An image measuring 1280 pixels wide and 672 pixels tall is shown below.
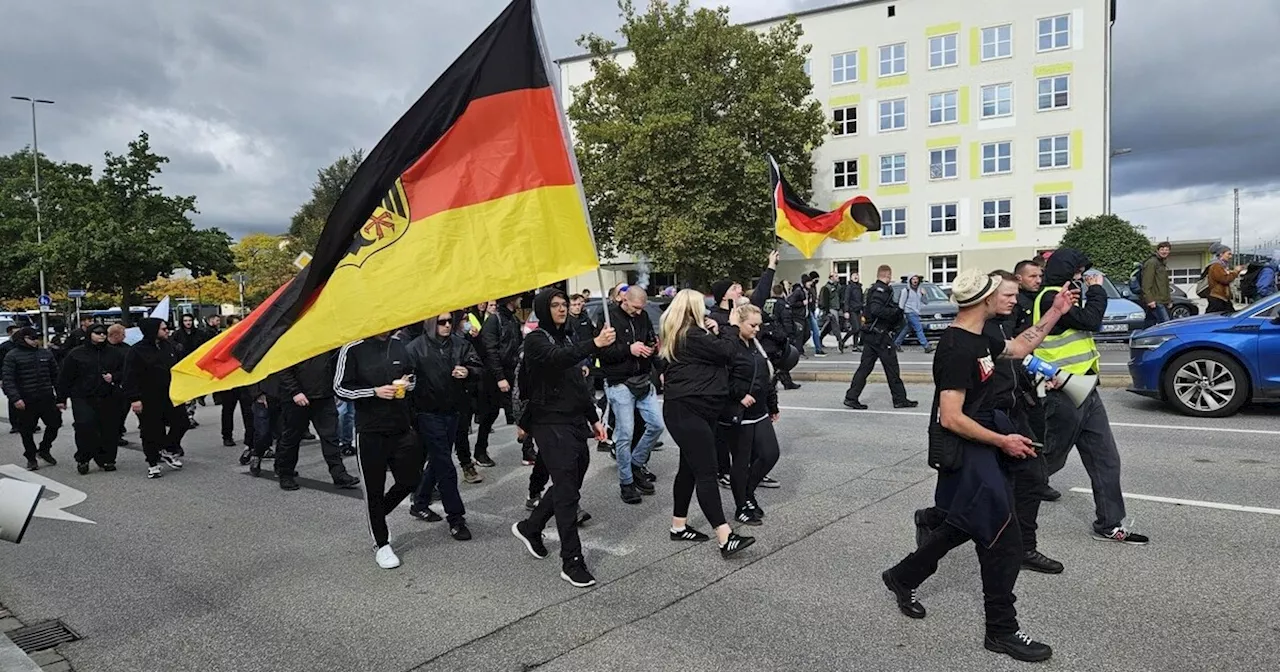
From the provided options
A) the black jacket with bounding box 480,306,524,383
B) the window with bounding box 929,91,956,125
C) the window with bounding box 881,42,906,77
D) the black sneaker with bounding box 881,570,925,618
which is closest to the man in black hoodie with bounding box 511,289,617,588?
the black sneaker with bounding box 881,570,925,618

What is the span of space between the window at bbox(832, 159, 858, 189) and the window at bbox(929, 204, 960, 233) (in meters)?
4.43

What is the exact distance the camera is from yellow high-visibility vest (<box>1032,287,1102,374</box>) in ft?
16.8

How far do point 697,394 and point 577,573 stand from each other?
134 cm

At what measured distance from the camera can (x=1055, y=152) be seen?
3941 centimetres

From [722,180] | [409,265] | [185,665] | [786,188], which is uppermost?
[722,180]

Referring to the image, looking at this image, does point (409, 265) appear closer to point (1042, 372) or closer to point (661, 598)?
point (661, 598)

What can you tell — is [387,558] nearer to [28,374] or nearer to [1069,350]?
[1069,350]

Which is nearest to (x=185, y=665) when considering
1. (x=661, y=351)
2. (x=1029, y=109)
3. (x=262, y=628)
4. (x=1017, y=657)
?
(x=262, y=628)

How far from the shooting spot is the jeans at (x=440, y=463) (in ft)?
19.6

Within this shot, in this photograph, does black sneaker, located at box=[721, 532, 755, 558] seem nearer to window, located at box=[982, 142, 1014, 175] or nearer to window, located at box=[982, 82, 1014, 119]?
window, located at box=[982, 142, 1014, 175]

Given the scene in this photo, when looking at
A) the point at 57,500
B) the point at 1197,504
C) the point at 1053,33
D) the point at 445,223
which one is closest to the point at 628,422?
the point at 445,223

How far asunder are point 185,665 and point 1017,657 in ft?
13.0

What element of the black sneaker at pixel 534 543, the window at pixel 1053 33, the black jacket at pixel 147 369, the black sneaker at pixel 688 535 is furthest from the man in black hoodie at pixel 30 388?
the window at pixel 1053 33

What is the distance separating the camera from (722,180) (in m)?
35.2
